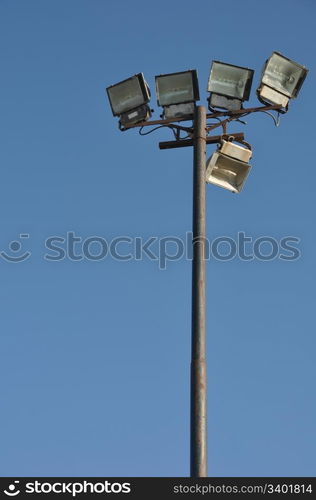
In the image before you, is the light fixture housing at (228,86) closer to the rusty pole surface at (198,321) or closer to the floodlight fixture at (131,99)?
the floodlight fixture at (131,99)

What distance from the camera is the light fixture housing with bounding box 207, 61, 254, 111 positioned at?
12398 millimetres

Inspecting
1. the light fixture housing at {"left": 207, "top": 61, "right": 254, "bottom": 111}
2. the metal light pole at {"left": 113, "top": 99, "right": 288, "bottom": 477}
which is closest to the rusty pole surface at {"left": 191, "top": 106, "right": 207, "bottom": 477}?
the metal light pole at {"left": 113, "top": 99, "right": 288, "bottom": 477}

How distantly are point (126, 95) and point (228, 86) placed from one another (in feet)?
3.81

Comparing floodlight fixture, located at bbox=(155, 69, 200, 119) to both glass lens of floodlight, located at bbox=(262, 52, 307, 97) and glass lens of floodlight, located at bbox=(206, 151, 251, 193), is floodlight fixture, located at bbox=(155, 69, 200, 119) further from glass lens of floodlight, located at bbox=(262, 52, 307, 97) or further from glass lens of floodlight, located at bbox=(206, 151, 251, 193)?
glass lens of floodlight, located at bbox=(262, 52, 307, 97)

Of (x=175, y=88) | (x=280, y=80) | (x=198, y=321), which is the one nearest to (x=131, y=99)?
(x=175, y=88)

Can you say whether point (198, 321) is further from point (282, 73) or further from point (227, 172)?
point (282, 73)

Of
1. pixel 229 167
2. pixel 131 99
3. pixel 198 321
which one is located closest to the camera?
pixel 198 321

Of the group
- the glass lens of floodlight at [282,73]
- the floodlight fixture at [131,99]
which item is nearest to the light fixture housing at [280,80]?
the glass lens of floodlight at [282,73]

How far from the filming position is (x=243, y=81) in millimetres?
12414

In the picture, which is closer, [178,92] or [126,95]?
→ [178,92]

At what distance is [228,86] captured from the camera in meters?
12.4

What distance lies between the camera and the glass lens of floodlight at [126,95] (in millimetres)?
12477

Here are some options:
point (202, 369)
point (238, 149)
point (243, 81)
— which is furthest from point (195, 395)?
point (243, 81)
